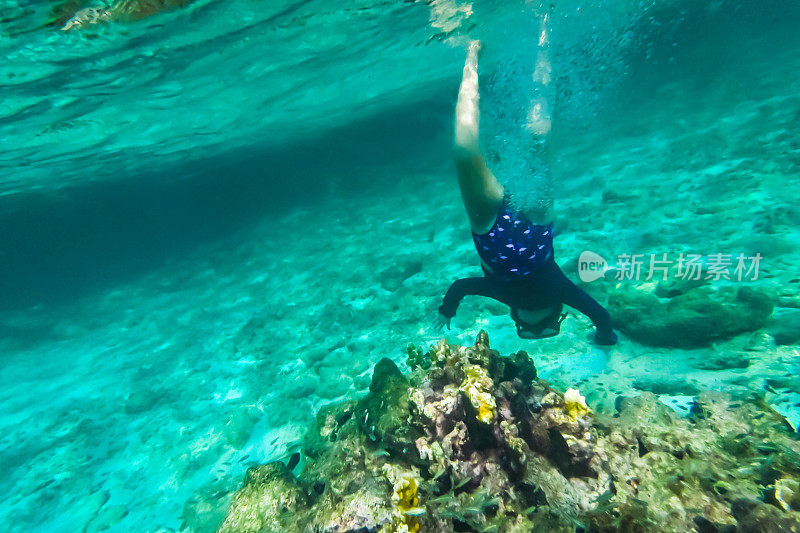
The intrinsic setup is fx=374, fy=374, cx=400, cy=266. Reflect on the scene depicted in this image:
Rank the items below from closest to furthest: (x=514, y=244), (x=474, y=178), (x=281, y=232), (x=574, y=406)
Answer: (x=574, y=406) → (x=474, y=178) → (x=514, y=244) → (x=281, y=232)

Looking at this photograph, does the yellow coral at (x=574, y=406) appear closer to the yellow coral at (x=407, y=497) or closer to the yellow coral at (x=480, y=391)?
the yellow coral at (x=480, y=391)

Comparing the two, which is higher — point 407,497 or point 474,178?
point 474,178

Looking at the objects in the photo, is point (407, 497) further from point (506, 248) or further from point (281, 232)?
point (281, 232)

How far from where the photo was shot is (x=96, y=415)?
9086 mm

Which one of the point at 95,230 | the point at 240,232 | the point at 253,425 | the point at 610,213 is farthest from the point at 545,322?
the point at 95,230

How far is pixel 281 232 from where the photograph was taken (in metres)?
20.7

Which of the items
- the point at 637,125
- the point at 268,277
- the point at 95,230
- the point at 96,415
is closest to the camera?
the point at 96,415

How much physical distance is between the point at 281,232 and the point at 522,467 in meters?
19.6

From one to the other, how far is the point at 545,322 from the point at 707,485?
2441mm

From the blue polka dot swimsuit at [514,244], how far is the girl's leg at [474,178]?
0.43 feet

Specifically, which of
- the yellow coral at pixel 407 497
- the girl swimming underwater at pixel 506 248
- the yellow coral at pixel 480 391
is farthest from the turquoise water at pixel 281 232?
the yellow coral at pixel 407 497

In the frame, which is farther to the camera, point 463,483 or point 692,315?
point 692,315

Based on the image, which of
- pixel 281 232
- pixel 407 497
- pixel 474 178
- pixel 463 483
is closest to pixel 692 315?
pixel 474 178

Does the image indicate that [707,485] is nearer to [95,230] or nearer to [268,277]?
[268,277]
